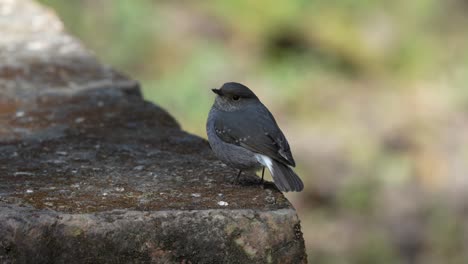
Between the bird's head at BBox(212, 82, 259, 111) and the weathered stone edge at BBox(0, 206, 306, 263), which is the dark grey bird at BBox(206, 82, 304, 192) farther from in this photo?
the weathered stone edge at BBox(0, 206, 306, 263)

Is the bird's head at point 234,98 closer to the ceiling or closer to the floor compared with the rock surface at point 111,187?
closer to the ceiling

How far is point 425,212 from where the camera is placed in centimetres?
600

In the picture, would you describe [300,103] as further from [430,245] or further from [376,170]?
[430,245]

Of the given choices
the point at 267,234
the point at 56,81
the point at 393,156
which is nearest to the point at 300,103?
the point at 393,156

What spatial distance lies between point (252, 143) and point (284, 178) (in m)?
0.24

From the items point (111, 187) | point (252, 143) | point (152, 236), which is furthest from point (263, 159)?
point (152, 236)

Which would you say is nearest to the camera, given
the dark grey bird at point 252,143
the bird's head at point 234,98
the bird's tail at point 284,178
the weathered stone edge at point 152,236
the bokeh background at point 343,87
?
the weathered stone edge at point 152,236

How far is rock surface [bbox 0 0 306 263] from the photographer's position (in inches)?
87.4

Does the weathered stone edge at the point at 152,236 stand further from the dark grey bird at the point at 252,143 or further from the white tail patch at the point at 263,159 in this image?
the white tail patch at the point at 263,159

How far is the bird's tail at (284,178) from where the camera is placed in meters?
2.78

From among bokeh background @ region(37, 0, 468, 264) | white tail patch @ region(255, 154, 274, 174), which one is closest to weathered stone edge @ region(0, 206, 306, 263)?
white tail patch @ region(255, 154, 274, 174)

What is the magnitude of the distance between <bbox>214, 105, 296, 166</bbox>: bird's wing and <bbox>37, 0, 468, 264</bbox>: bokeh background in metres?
2.61

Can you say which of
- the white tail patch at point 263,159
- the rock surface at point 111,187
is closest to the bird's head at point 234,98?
the rock surface at point 111,187

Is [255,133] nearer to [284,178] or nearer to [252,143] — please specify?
[252,143]
